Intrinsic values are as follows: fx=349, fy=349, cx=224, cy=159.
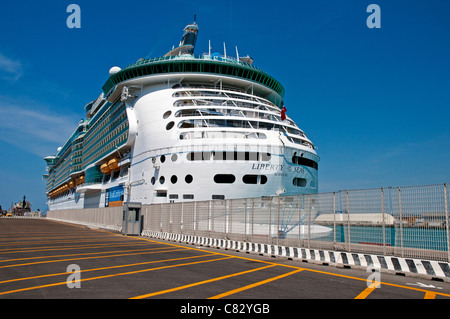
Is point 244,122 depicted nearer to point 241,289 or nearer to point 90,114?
point 241,289

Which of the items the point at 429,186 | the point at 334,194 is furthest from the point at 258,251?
the point at 429,186

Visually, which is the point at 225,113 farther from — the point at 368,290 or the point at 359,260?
the point at 368,290

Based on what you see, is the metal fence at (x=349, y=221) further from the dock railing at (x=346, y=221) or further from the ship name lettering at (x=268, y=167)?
the ship name lettering at (x=268, y=167)

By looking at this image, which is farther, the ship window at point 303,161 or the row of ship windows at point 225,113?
the row of ship windows at point 225,113

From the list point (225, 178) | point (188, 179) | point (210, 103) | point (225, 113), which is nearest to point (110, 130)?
point (210, 103)

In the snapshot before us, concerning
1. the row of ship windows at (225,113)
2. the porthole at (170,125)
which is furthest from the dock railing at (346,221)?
the row of ship windows at (225,113)

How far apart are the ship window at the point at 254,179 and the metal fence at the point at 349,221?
5712 mm

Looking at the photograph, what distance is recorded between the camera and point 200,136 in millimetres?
24016

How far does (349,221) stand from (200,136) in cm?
1491

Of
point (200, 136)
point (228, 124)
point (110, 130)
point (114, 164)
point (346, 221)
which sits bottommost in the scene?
point (346, 221)

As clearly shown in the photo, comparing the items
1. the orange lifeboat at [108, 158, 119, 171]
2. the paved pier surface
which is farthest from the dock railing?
the orange lifeboat at [108, 158, 119, 171]

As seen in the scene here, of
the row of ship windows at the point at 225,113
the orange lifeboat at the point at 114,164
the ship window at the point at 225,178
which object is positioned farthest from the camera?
the orange lifeboat at the point at 114,164

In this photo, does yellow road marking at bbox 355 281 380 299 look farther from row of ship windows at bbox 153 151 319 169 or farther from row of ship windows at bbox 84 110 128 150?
row of ship windows at bbox 84 110 128 150

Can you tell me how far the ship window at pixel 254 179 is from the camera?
2227 centimetres
